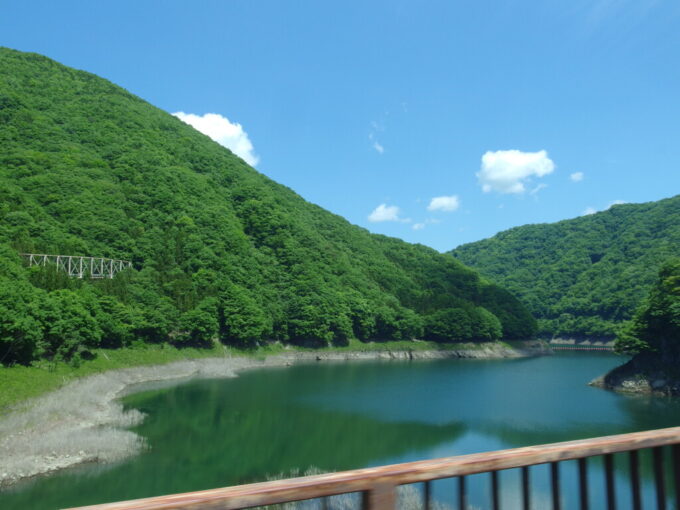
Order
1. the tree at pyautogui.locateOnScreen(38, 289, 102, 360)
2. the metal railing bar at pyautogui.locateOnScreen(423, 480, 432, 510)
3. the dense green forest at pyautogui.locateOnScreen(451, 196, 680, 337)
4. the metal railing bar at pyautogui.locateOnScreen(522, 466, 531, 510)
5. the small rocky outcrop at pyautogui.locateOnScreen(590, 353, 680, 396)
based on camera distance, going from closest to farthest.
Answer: the metal railing bar at pyautogui.locateOnScreen(423, 480, 432, 510)
the metal railing bar at pyautogui.locateOnScreen(522, 466, 531, 510)
the tree at pyautogui.locateOnScreen(38, 289, 102, 360)
the small rocky outcrop at pyautogui.locateOnScreen(590, 353, 680, 396)
the dense green forest at pyautogui.locateOnScreen(451, 196, 680, 337)

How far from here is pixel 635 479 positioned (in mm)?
3418

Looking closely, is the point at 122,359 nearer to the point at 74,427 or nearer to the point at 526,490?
the point at 74,427

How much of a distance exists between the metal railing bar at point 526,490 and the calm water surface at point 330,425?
9175 mm

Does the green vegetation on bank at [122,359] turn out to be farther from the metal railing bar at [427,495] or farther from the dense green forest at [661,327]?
the dense green forest at [661,327]

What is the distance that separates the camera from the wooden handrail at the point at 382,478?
2355mm

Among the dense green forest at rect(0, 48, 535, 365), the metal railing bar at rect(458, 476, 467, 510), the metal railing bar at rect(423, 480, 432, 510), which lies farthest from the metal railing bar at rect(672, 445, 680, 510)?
the dense green forest at rect(0, 48, 535, 365)

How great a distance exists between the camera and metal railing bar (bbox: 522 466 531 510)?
3119 mm

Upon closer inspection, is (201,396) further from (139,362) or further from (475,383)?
(475,383)

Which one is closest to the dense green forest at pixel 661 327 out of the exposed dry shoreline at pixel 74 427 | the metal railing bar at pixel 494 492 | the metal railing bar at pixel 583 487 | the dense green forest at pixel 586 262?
the exposed dry shoreline at pixel 74 427

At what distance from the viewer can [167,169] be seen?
93000 mm

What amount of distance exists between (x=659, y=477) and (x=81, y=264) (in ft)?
194

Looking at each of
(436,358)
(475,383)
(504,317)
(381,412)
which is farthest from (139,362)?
(504,317)

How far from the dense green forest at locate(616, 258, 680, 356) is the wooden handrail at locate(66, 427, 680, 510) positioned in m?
43.8

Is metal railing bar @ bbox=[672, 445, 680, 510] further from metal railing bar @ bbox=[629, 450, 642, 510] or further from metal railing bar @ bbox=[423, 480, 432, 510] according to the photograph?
metal railing bar @ bbox=[423, 480, 432, 510]
